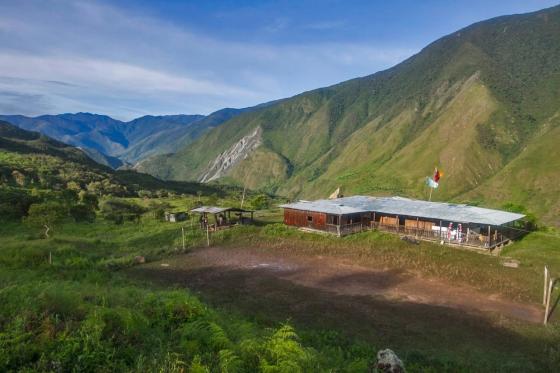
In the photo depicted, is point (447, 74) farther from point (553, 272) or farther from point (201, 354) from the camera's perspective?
point (201, 354)

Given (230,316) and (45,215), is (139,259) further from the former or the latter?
(230,316)

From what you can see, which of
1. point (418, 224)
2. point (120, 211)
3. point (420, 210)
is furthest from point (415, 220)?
point (120, 211)

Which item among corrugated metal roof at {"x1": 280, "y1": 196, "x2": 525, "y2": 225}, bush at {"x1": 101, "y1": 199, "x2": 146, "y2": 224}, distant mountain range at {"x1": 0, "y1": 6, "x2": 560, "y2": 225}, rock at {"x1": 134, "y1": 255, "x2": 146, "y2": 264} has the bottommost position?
rock at {"x1": 134, "y1": 255, "x2": 146, "y2": 264}

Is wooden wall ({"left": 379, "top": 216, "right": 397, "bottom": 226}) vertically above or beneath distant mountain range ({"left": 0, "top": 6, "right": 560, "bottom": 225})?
beneath

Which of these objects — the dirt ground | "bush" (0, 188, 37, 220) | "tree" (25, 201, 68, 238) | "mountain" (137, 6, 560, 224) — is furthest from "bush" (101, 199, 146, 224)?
"mountain" (137, 6, 560, 224)

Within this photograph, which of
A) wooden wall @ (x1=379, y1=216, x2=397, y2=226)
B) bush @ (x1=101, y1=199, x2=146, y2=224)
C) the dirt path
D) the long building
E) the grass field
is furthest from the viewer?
bush @ (x1=101, y1=199, x2=146, y2=224)

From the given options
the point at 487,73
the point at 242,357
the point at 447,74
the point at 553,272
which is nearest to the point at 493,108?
the point at 487,73

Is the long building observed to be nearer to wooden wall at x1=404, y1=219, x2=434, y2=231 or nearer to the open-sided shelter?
wooden wall at x1=404, y1=219, x2=434, y2=231
